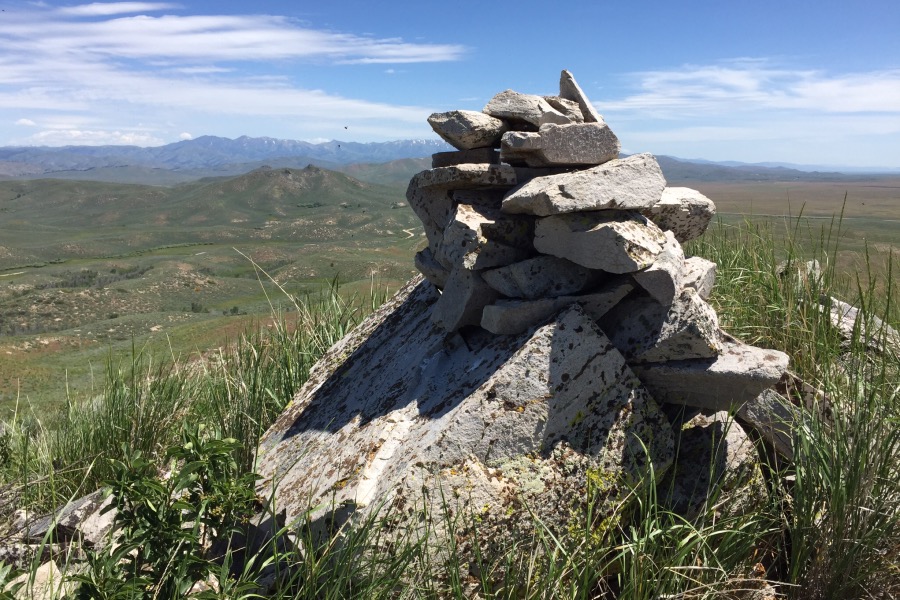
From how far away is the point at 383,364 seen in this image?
17.3 feet

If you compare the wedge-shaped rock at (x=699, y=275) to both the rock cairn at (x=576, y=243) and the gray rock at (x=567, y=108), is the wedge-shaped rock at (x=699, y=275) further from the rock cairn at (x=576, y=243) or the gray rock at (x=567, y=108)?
the gray rock at (x=567, y=108)

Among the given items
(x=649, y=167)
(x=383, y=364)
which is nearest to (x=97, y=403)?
(x=383, y=364)

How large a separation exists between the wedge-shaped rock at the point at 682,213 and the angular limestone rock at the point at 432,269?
170 cm

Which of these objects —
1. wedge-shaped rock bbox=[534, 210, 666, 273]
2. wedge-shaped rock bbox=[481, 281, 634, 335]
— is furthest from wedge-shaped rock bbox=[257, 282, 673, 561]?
wedge-shaped rock bbox=[534, 210, 666, 273]

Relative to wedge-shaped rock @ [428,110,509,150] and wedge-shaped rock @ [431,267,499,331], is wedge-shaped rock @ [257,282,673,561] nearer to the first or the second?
wedge-shaped rock @ [431,267,499,331]

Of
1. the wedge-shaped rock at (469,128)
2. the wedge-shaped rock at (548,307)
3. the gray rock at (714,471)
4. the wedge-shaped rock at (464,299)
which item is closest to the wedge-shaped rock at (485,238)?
the wedge-shaped rock at (464,299)

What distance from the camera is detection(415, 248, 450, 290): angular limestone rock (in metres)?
5.43

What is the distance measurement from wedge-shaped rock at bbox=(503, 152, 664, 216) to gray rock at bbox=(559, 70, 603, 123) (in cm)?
92

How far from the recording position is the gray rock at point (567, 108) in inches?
204

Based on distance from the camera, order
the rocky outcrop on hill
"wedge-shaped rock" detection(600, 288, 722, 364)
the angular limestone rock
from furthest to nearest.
A: 1. the angular limestone rock
2. "wedge-shaped rock" detection(600, 288, 722, 364)
3. the rocky outcrop on hill

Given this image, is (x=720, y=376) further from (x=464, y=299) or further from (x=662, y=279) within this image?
(x=464, y=299)

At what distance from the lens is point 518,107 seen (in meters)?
5.04

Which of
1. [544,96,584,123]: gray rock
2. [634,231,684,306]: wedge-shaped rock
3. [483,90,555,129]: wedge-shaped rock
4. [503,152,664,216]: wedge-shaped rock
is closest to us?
[634,231,684,306]: wedge-shaped rock

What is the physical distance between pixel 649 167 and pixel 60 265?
385 feet
